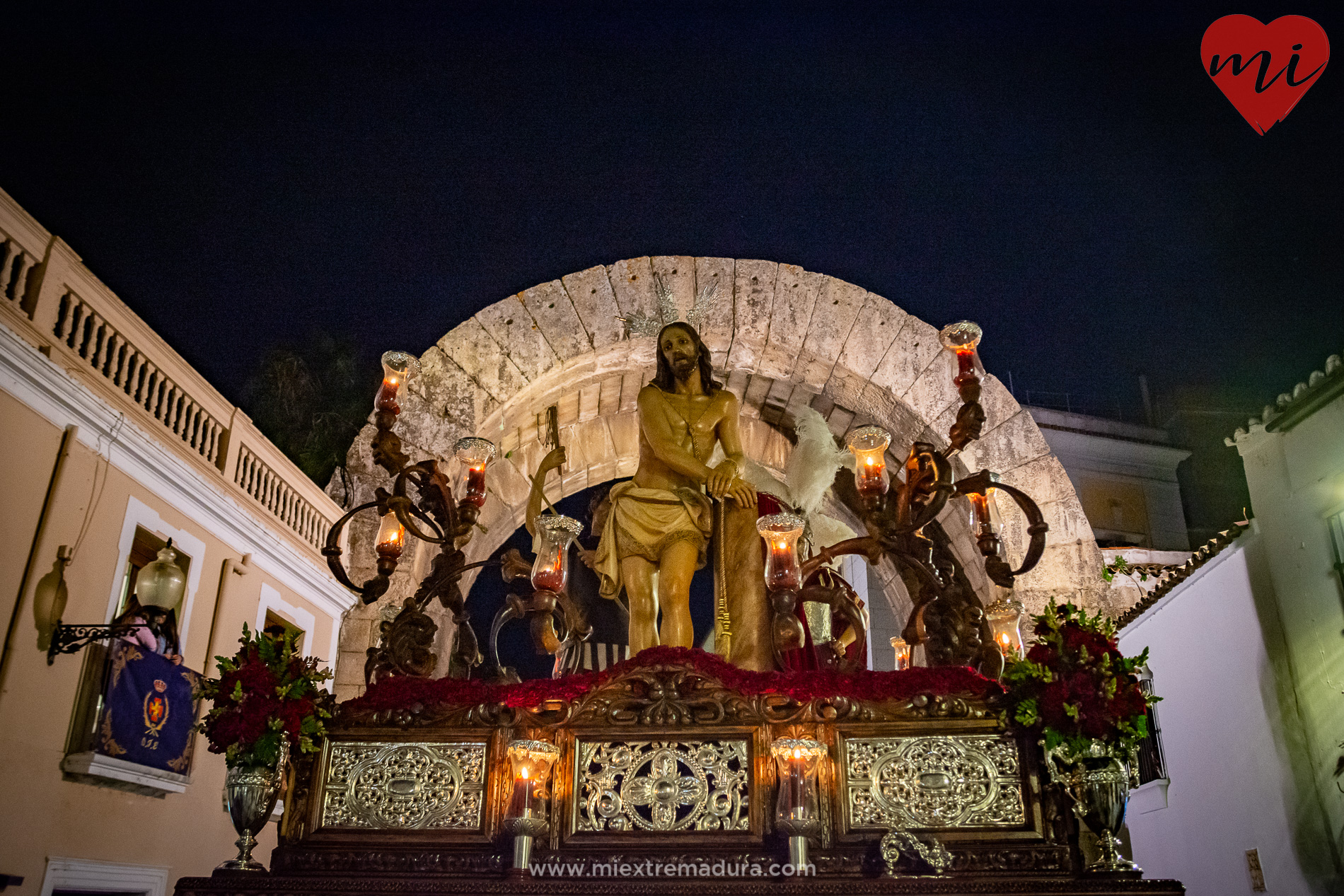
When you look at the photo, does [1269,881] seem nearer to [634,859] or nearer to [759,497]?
[759,497]

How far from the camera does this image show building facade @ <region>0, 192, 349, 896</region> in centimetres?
615

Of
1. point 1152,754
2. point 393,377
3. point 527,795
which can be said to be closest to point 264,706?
point 527,795

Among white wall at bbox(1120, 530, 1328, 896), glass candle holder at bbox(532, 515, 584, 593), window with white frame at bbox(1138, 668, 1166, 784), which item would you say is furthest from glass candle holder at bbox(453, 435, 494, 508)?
window with white frame at bbox(1138, 668, 1166, 784)

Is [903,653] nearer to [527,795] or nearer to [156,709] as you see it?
[527,795]

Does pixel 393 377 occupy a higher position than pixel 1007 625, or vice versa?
Result: pixel 393 377

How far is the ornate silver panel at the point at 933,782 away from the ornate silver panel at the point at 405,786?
57.1 inches

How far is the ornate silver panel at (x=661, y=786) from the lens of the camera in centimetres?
370

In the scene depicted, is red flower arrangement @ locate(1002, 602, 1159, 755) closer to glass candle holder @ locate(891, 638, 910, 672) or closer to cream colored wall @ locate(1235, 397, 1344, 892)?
glass candle holder @ locate(891, 638, 910, 672)

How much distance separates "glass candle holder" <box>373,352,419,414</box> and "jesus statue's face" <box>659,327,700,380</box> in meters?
1.50

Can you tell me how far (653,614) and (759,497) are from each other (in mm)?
2132

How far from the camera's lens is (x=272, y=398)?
1157cm

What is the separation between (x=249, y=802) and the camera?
3662mm

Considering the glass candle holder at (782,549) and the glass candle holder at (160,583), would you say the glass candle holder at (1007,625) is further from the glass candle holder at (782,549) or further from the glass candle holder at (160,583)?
the glass candle holder at (160,583)

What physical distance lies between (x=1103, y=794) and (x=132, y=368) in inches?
300
